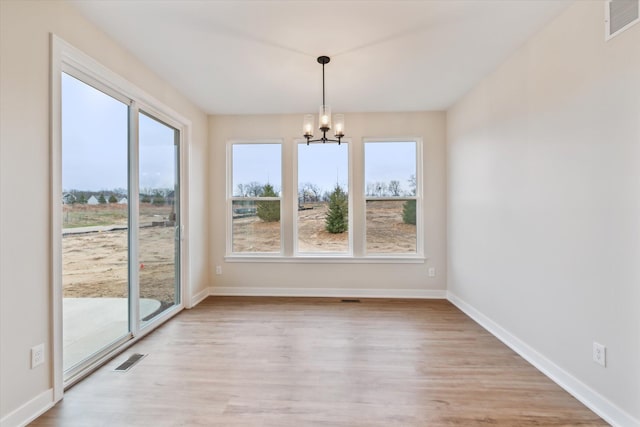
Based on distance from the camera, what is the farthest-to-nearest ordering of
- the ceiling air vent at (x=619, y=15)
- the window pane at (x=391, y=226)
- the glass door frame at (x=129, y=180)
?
the window pane at (x=391, y=226) → the glass door frame at (x=129, y=180) → the ceiling air vent at (x=619, y=15)

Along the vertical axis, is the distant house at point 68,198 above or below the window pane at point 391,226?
above

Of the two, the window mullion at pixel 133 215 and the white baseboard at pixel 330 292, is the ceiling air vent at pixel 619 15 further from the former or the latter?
the window mullion at pixel 133 215

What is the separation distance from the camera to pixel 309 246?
4473 mm

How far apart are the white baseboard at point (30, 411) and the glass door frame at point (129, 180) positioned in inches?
2.1

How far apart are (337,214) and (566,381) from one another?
118 inches

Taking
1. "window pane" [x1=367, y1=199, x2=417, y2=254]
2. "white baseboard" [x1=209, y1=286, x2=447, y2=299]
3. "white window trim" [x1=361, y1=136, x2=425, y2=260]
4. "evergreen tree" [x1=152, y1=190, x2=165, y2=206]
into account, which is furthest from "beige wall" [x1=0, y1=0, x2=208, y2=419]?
"window pane" [x1=367, y1=199, x2=417, y2=254]

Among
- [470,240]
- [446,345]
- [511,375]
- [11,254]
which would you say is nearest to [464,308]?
[470,240]

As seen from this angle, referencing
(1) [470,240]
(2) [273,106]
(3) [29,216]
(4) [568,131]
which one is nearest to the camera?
(3) [29,216]

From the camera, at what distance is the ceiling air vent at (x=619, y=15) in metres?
1.65

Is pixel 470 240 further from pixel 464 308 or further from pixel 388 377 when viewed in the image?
pixel 388 377

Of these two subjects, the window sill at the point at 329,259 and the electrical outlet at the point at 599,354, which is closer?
the electrical outlet at the point at 599,354

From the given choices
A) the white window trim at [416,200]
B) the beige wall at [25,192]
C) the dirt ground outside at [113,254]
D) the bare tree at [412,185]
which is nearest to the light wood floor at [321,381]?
the beige wall at [25,192]

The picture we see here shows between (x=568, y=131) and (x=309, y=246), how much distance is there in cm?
323

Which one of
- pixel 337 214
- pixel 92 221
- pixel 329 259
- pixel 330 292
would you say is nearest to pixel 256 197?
pixel 337 214
